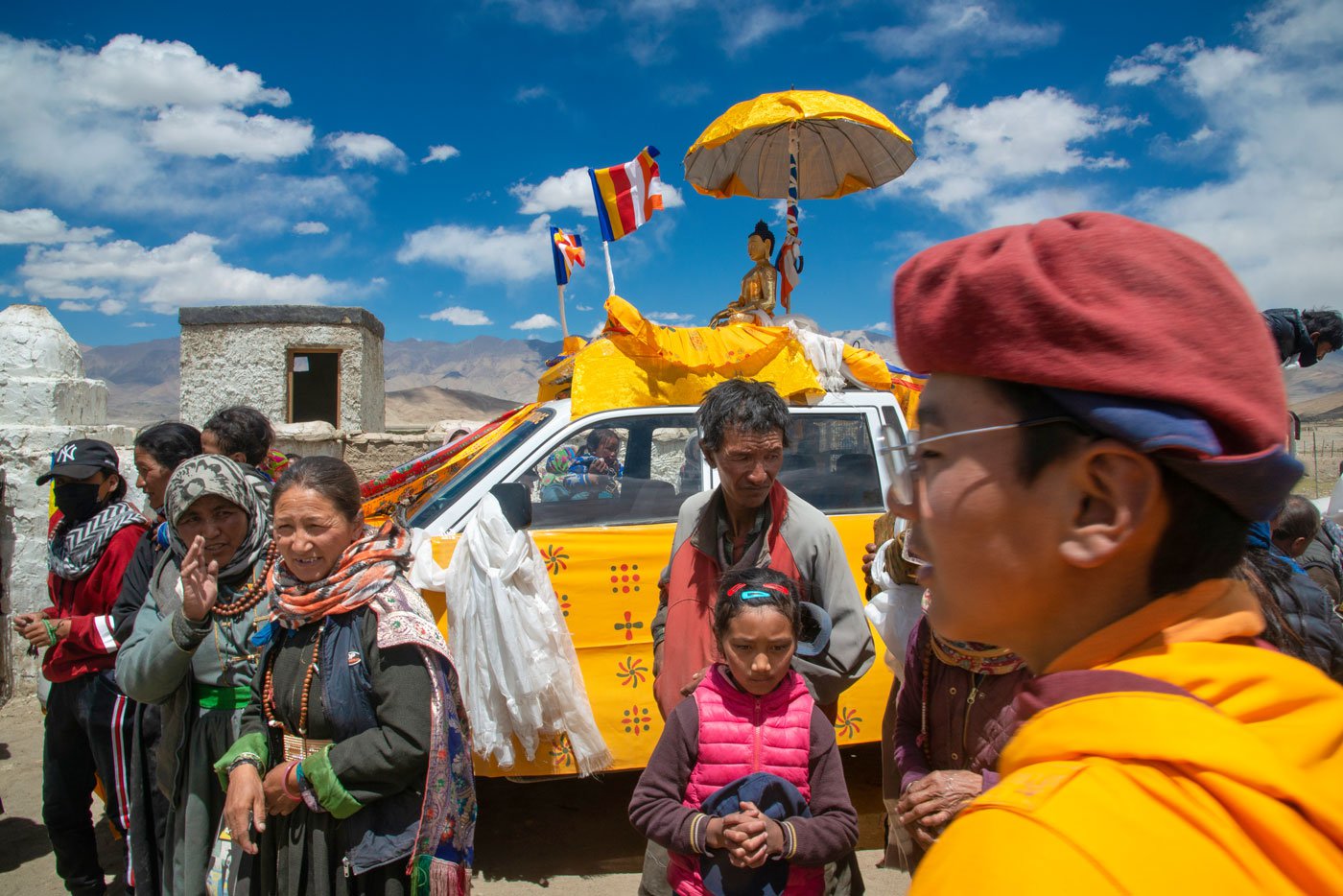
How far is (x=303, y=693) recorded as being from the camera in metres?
2.33

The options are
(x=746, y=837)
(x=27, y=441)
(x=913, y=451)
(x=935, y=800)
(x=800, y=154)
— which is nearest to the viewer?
(x=913, y=451)

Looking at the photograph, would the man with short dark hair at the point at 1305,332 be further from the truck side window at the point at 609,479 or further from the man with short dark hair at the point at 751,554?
the truck side window at the point at 609,479

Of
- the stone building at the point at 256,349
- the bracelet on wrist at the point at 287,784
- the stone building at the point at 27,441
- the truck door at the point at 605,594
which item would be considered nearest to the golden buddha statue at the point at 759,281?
the truck door at the point at 605,594

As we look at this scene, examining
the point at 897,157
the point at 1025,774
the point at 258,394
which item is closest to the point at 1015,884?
the point at 1025,774

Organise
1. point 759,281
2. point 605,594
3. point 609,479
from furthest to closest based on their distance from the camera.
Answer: point 759,281, point 609,479, point 605,594

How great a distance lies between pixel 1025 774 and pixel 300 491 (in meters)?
2.24

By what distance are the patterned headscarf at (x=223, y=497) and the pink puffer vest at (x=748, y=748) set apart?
1.51m

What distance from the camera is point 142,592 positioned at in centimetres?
302

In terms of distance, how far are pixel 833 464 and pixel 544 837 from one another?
7.93ft

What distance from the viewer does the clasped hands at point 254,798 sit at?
7.32 feet

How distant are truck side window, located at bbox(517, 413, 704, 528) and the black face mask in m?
1.88

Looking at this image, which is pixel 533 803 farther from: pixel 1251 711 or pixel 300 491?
pixel 1251 711

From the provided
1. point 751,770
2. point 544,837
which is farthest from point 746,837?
point 544,837

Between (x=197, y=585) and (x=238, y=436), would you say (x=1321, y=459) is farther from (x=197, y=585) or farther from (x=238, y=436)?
(x=197, y=585)
